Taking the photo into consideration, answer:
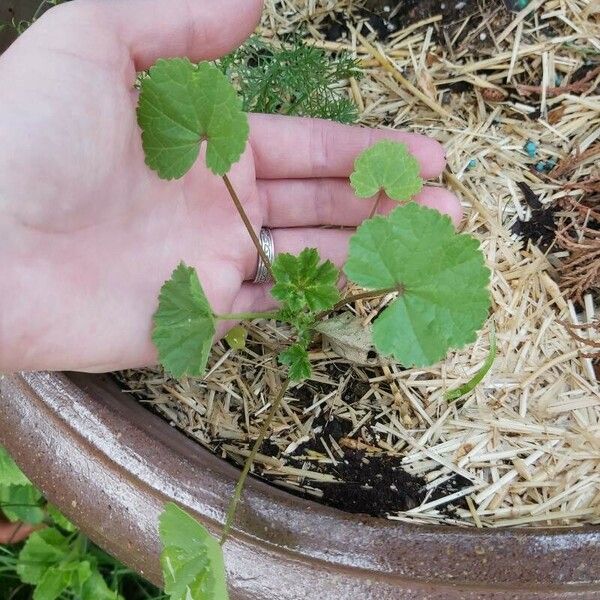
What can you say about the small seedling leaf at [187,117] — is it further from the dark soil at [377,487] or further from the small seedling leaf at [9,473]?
the small seedling leaf at [9,473]

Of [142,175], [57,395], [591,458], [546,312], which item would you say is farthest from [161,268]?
[591,458]

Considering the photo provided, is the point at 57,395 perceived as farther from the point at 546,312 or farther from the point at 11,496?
the point at 546,312

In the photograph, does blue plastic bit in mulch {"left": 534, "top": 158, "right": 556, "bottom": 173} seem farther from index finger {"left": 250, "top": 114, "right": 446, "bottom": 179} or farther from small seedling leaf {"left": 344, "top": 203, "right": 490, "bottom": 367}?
small seedling leaf {"left": 344, "top": 203, "right": 490, "bottom": 367}

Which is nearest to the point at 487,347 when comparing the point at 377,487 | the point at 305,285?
the point at 377,487

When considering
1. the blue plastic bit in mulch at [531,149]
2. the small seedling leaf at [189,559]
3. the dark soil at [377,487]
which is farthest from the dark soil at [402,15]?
the small seedling leaf at [189,559]

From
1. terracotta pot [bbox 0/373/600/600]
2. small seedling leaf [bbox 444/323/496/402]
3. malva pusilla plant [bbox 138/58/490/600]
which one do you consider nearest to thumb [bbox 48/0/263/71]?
malva pusilla plant [bbox 138/58/490/600]
